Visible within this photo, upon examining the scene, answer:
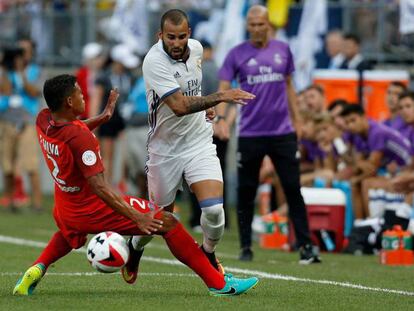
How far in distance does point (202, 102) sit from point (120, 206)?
3.29ft

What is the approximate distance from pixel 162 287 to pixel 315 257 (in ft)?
9.26

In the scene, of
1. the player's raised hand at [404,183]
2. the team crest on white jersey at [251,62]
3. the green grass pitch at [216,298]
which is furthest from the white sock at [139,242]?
the player's raised hand at [404,183]

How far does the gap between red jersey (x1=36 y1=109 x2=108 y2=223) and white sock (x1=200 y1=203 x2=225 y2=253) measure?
839 mm

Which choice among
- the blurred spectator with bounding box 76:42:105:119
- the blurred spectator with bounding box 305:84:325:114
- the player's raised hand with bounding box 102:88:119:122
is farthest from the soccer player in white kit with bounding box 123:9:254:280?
the blurred spectator with bounding box 76:42:105:119

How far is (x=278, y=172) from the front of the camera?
1251 centimetres

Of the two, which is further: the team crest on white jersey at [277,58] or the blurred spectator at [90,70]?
the blurred spectator at [90,70]

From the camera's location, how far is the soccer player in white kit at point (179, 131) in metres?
9.31

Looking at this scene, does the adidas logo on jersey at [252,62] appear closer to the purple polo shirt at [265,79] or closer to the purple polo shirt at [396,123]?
the purple polo shirt at [265,79]

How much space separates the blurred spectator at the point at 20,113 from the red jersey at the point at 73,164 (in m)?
10.2

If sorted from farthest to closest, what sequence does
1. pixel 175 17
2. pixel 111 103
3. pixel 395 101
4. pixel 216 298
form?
pixel 395 101 → pixel 111 103 → pixel 175 17 → pixel 216 298

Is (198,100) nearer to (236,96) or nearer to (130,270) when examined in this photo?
(236,96)

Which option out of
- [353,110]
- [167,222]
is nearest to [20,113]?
[353,110]

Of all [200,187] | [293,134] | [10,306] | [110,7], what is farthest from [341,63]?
[10,306]

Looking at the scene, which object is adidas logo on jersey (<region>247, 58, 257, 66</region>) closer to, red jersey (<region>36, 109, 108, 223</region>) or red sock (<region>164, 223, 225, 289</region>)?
red jersey (<region>36, 109, 108, 223</region>)
